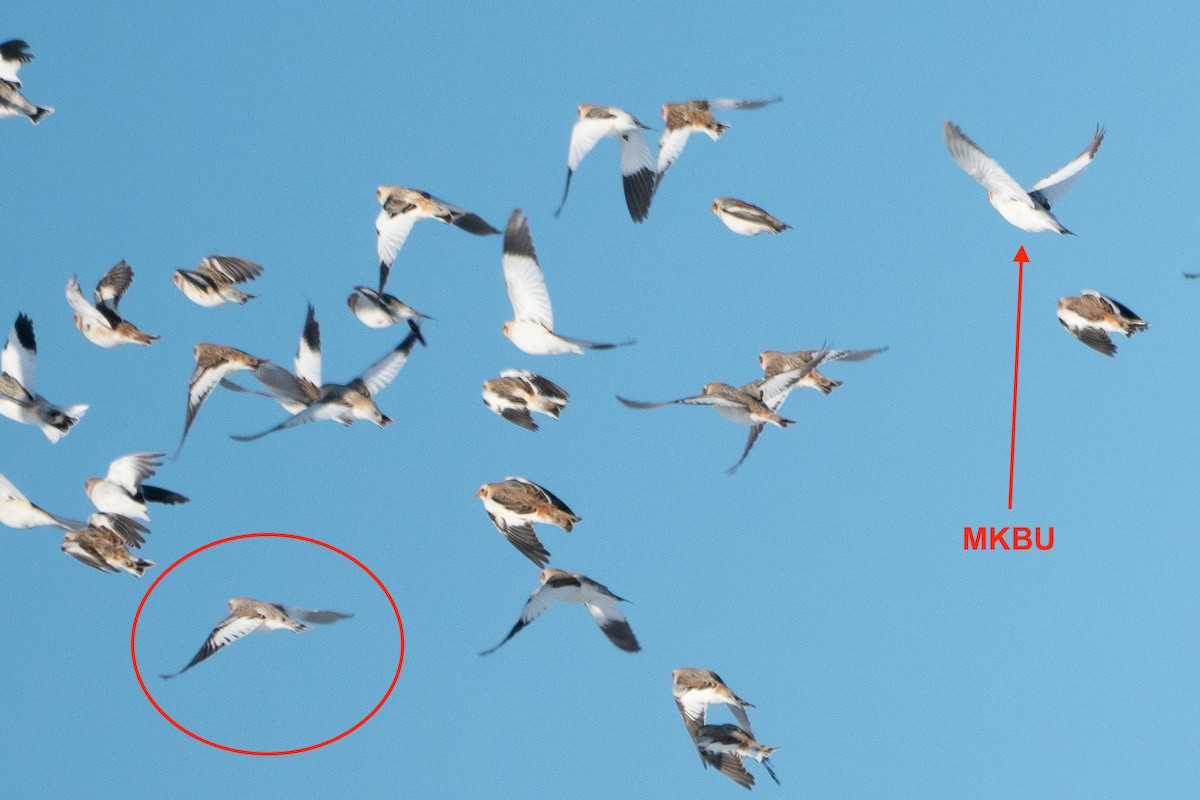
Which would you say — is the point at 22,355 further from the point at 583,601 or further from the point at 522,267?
the point at 583,601

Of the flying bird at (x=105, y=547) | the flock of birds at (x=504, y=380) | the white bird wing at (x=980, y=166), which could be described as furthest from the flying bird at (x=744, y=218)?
the flying bird at (x=105, y=547)

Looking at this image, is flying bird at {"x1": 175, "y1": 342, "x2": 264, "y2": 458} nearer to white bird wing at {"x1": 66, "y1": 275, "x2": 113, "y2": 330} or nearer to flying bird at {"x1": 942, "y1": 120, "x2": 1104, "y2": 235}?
white bird wing at {"x1": 66, "y1": 275, "x2": 113, "y2": 330}

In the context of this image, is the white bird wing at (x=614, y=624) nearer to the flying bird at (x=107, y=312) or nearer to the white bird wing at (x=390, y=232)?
the white bird wing at (x=390, y=232)

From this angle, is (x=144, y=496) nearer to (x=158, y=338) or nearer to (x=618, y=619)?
(x=158, y=338)

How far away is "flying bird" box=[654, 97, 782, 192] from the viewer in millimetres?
12656

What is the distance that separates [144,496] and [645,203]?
4.86 m

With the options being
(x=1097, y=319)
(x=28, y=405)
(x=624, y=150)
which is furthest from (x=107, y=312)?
(x=1097, y=319)

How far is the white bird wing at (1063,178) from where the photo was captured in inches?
491

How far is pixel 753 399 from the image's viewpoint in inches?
467

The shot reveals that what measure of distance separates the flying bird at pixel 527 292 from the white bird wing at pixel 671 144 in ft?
5.09

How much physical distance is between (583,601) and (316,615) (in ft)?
6.72

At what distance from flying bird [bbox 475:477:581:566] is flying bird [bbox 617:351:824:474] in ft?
4.04

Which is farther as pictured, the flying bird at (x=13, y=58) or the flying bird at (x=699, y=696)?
the flying bird at (x=13, y=58)

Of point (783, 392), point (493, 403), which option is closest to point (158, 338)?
point (493, 403)
